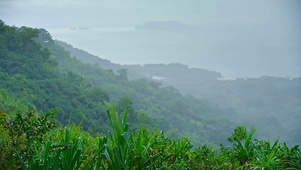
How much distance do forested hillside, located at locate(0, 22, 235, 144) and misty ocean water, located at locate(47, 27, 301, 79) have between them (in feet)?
39.8

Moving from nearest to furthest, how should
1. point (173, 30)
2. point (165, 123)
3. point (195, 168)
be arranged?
point (195, 168)
point (165, 123)
point (173, 30)

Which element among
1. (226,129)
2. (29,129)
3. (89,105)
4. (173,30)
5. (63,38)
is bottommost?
(226,129)

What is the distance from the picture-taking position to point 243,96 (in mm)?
36469

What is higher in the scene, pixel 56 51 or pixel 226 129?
pixel 56 51

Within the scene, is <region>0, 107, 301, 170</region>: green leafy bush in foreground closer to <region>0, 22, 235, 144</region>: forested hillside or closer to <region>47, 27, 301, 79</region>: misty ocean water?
<region>0, 22, 235, 144</region>: forested hillside

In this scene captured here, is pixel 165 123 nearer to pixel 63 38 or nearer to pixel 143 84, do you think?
pixel 143 84

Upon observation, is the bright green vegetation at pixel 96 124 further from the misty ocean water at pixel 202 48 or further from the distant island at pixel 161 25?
the distant island at pixel 161 25

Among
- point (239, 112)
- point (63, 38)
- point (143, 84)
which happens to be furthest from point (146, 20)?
point (143, 84)

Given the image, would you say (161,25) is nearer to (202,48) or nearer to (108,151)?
(202,48)

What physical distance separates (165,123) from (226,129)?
5.89 meters

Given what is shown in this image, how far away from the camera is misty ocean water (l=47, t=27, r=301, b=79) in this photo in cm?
4050

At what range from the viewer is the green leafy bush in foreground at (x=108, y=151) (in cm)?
148

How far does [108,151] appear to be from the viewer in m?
1.59

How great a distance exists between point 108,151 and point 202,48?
5153 cm
